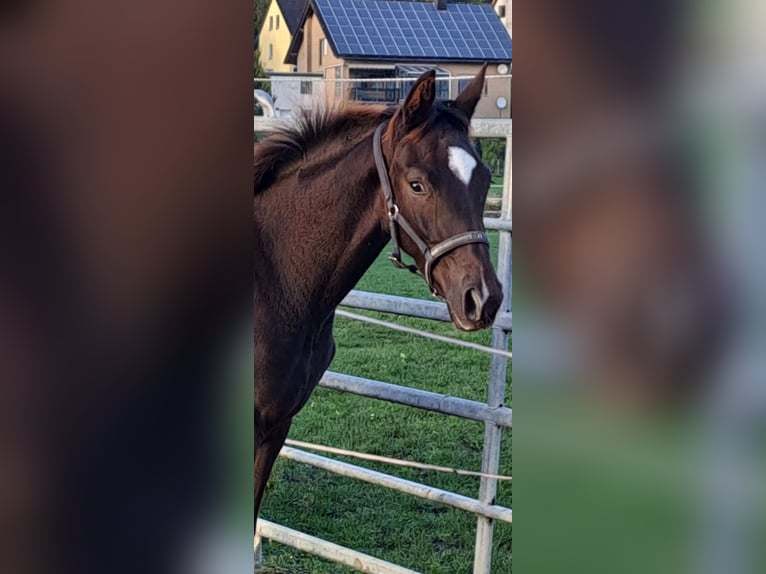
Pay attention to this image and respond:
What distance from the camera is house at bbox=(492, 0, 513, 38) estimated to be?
138 centimetres

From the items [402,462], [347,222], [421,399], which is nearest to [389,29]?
[347,222]

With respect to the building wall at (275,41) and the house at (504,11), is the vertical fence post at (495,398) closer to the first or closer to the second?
the house at (504,11)

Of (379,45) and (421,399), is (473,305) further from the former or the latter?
(379,45)

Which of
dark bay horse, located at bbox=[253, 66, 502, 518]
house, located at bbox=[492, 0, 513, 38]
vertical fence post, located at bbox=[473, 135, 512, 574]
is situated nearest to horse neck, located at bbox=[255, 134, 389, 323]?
dark bay horse, located at bbox=[253, 66, 502, 518]

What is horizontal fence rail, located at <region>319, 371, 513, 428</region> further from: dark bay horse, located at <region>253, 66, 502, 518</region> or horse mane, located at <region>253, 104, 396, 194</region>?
horse mane, located at <region>253, 104, 396, 194</region>

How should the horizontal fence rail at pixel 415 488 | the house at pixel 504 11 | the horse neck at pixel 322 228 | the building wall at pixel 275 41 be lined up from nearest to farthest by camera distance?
the house at pixel 504 11 < the building wall at pixel 275 41 < the horse neck at pixel 322 228 < the horizontal fence rail at pixel 415 488

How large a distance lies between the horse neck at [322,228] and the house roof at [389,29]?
0.56 ft

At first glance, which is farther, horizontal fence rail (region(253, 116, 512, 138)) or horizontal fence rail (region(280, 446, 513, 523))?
horizontal fence rail (region(280, 446, 513, 523))

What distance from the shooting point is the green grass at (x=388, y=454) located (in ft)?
5.33

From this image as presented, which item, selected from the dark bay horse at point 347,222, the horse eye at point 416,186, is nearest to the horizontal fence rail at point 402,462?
the dark bay horse at point 347,222

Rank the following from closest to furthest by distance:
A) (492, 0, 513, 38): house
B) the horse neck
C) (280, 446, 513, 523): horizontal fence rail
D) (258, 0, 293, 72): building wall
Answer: (492, 0, 513, 38): house < (258, 0, 293, 72): building wall < the horse neck < (280, 446, 513, 523): horizontal fence rail
